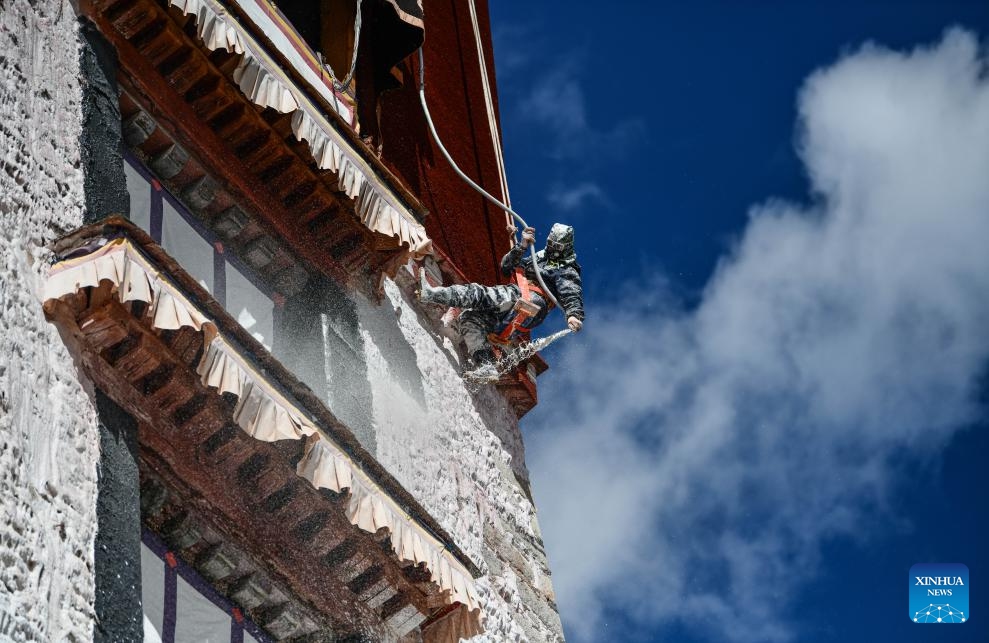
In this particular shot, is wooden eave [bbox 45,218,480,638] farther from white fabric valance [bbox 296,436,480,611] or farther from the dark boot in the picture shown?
the dark boot

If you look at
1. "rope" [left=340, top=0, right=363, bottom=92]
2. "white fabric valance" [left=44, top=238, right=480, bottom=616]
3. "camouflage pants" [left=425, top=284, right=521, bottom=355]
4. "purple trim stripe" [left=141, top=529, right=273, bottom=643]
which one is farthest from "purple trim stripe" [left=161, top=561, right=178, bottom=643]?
"rope" [left=340, top=0, right=363, bottom=92]

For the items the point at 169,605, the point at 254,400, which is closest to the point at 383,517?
the point at 254,400

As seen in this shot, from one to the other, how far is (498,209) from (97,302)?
625 centimetres

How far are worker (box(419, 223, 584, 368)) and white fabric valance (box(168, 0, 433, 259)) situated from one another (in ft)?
3.68

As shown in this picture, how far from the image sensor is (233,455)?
21.1 feet

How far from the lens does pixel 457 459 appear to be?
30.0 ft

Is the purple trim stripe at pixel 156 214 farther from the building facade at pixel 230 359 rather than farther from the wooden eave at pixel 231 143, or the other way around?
the wooden eave at pixel 231 143

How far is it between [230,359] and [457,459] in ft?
10.5

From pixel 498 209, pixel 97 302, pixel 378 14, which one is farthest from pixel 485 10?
pixel 97 302

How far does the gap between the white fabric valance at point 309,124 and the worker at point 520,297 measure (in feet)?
Answer: 3.68

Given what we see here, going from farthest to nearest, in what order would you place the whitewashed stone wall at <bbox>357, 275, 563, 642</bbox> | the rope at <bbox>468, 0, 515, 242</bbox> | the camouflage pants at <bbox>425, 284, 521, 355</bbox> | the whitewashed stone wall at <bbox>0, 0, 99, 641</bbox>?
the rope at <bbox>468, 0, 515, 242</bbox> → the camouflage pants at <bbox>425, 284, 521, 355</bbox> → the whitewashed stone wall at <bbox>357, 275, 563, 642</bbox> → the whitewashed stone wall at <bbox>0, 0, 99, 641</bbox>

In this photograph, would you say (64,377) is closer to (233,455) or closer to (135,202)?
(233,455)

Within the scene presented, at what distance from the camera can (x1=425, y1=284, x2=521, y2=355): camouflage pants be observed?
31.7 ft

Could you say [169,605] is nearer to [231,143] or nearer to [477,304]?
[231,143]
